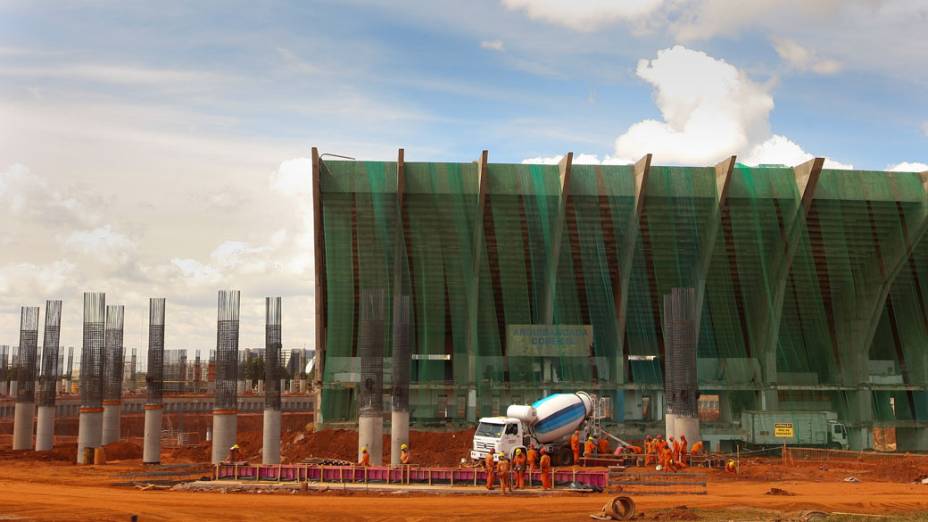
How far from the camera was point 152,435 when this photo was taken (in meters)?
41.1

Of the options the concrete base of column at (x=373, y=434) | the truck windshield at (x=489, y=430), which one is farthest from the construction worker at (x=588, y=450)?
the concrete base of column at (x=373, y=434)

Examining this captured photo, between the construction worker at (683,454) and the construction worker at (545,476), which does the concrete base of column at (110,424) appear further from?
the construction worker at (683,454)

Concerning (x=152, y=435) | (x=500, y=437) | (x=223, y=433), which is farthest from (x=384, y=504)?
(x=152, y=435)

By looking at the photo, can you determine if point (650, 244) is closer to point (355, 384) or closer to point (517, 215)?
point (517, 215)

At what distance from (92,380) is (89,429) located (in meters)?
2.34

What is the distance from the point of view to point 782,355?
5459cm

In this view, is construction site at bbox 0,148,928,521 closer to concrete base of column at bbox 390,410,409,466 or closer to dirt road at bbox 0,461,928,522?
concrete base of column at bbox 390,410,409,466

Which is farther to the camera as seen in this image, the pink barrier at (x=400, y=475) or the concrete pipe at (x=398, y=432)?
the concrete pipe at (x=398, y=432)

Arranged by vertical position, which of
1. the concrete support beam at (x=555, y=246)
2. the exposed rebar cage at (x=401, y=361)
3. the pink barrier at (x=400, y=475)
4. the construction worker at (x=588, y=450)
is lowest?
the pink barrier at (x=400, y=475)

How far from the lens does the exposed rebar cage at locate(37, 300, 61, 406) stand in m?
50.6

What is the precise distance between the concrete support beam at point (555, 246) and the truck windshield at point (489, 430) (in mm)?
15368

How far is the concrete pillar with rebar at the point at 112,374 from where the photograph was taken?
46.4 meters

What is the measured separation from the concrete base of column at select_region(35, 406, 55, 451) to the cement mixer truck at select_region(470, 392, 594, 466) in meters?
28.3

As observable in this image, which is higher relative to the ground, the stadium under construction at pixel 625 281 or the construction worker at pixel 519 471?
the stadium under construction at pixel 625 281
